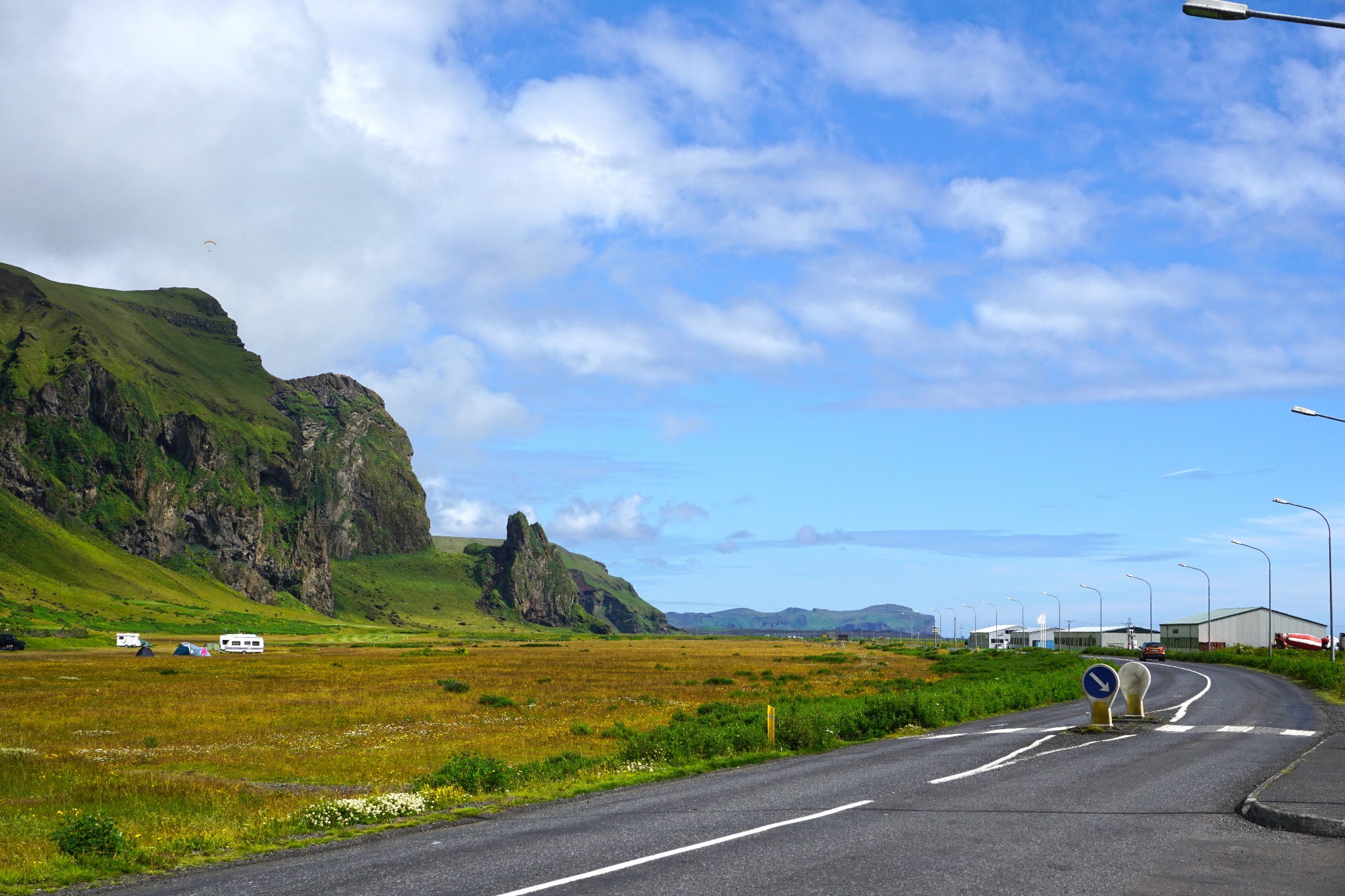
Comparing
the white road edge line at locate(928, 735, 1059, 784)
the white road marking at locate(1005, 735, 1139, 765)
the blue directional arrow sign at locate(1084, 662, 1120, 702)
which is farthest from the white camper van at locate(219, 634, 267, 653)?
the white road marking at locate(1005, 735, 1139, 765)

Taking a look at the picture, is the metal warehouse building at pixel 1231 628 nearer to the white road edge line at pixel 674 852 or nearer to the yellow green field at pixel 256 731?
the yellow green field at pixel 256 731

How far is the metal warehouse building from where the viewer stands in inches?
5999

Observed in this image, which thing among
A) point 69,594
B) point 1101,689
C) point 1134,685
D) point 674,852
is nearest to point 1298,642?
point 1134,685

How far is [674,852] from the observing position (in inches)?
470

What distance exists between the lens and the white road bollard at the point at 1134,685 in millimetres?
27219

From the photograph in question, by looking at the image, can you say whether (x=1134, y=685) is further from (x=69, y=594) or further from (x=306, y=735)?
(x=69, y=594)

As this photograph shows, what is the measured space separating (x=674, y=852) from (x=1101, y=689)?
16804mm

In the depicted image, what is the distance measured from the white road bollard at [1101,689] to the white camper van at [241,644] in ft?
337

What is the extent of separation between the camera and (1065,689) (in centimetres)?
4453

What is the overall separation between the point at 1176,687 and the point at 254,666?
6224 centimetres

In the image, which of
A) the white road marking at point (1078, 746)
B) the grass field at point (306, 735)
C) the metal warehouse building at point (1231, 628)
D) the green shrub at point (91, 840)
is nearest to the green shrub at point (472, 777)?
the grass field at point (306, 735)

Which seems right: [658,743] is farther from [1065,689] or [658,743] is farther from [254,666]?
[254,666]

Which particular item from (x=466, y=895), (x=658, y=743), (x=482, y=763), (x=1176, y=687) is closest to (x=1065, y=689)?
(x=1176, y=687)

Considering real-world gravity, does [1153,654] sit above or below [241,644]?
above
